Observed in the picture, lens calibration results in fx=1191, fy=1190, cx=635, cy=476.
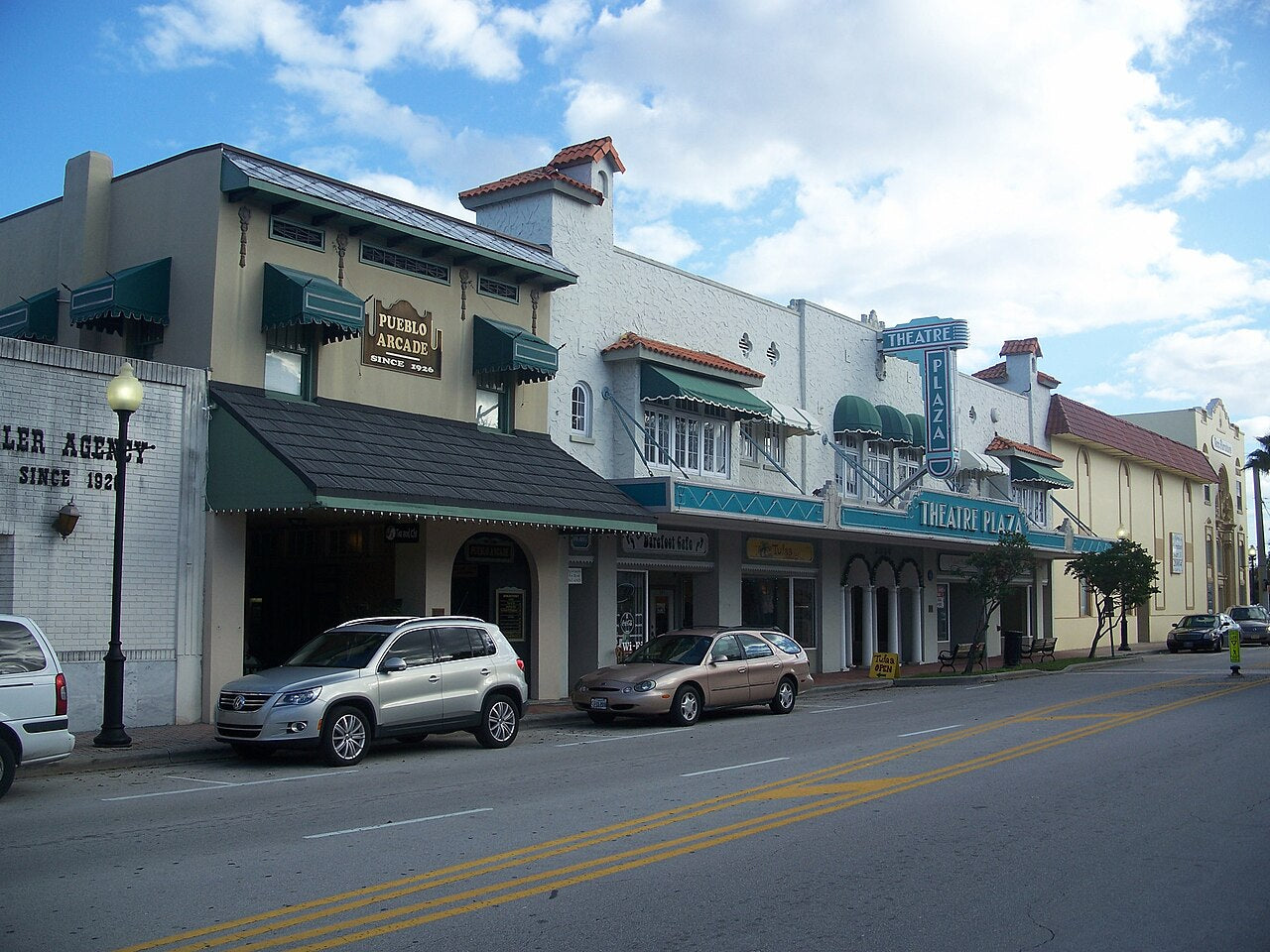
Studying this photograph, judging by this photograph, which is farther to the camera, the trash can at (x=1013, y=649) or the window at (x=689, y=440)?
the trash can at (x=1013, y=649)

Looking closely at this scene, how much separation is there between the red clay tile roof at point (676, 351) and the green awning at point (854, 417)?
524cm

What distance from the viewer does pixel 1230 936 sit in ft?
21.5

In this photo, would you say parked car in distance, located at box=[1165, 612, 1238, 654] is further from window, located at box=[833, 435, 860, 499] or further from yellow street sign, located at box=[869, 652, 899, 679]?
yellow street sign, located at box=[869, 652, 899, 679]

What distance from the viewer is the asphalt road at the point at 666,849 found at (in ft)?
21.6

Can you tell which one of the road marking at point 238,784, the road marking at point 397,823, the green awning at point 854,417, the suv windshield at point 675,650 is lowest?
the road marking at point 238,784

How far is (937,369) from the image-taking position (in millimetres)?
34375

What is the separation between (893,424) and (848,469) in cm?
207

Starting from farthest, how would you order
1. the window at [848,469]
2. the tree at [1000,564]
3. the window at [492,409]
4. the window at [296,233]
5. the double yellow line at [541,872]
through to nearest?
the window at [848,469]
the tree at [1000,564]
the window at [492,409]
the window at [296,233]
the double yellow line at [541,872]

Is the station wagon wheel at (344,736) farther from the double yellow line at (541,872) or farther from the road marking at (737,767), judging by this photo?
the double yellow line at (541,872)

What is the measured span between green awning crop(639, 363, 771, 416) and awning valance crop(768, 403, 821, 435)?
1.12 metres

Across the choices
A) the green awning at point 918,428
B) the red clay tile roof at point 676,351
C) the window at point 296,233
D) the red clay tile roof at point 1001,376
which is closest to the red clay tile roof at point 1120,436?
the red clay tile roof at point 1001,376

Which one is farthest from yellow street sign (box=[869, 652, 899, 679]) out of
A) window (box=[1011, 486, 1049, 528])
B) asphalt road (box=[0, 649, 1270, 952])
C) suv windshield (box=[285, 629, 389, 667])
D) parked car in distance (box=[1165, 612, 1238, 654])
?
parked car in distance (box=[1165, 612, 1238, 654])

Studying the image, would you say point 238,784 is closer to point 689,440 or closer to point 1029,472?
point 689,440

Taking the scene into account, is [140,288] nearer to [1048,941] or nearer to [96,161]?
[96,161]
